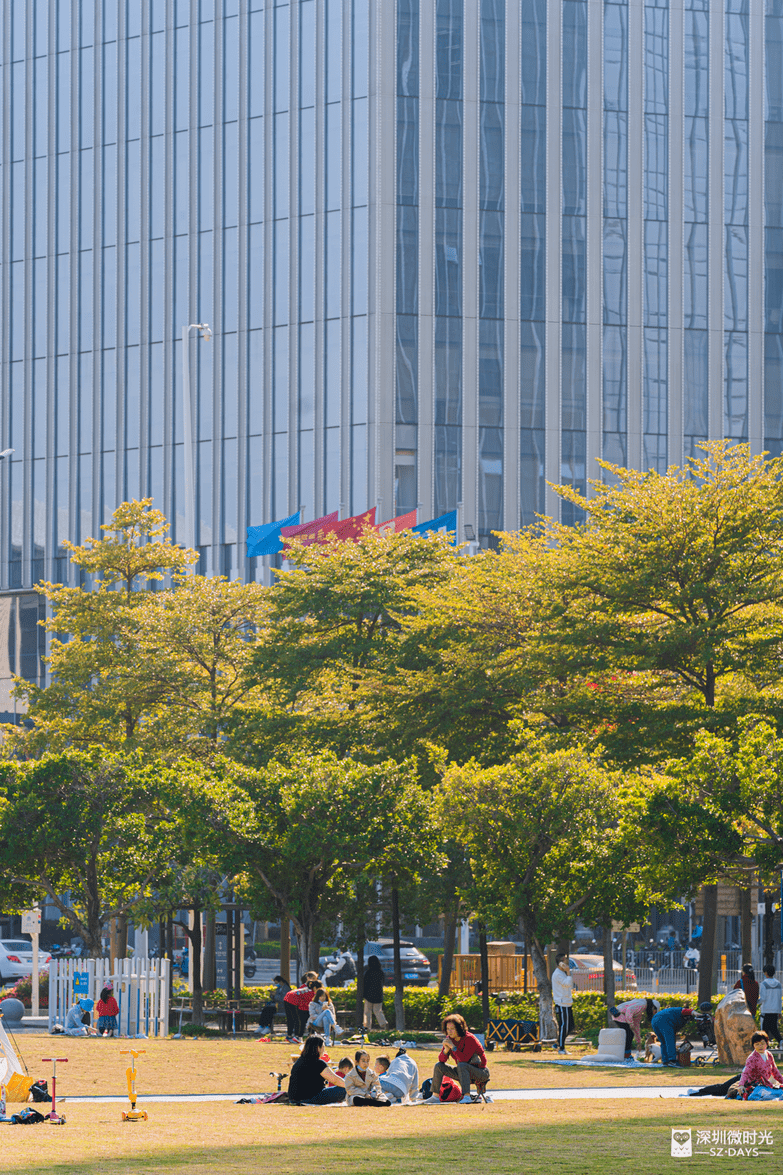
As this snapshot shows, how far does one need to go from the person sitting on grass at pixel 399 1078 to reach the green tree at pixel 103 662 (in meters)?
21.6

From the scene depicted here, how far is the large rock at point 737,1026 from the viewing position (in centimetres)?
2391

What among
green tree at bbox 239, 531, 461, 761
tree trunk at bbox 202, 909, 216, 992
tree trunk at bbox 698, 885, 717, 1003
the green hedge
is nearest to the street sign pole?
tree trunk at bbox 202, 909, 216, 992

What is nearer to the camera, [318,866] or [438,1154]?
[438,1154]

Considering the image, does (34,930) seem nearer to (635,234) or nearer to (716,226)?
(635,234)

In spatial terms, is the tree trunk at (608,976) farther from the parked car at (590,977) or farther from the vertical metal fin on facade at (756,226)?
the vertical metal fin on facade at (756,226)

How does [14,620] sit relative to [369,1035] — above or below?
above

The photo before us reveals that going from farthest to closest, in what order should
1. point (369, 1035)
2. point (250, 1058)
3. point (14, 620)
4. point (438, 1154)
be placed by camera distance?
point (14, 620) < point (369, 1035) < point (250, 1058) < point (438, 1154)

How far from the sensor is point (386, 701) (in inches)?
1396

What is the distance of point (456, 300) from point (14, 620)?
24966 millimetres

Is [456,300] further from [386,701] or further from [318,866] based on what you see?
[318,866]

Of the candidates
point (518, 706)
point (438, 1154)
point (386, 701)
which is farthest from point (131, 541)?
point (438, 1154)

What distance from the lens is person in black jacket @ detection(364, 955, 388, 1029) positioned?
3112 centimetres

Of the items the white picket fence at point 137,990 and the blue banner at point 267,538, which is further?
the blue banner at point 267,538

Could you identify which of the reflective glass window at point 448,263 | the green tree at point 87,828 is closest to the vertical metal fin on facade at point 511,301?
the reflective glass window at point 448,263
